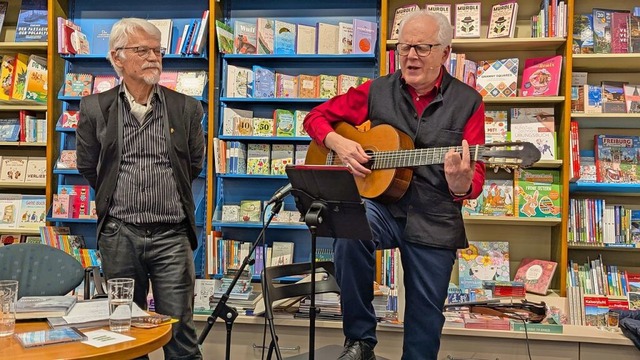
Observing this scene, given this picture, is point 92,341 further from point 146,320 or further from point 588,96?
point 588,96

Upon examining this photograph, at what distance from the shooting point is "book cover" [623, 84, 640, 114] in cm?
367

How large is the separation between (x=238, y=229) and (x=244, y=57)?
123 centimetres

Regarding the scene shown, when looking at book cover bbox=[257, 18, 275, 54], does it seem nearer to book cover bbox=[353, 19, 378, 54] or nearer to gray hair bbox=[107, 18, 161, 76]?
book cover bbox=[353, 19, 378, 54]

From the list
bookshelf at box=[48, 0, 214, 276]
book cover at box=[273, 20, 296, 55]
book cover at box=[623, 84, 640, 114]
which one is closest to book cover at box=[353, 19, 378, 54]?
book cover at box=[273, 20, 296, 55]

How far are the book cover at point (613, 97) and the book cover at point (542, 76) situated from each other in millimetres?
323

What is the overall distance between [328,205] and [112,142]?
98cm

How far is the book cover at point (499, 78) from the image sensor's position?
12.3 ft

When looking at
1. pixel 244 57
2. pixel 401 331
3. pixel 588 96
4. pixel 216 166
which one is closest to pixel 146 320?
pixel 401 331

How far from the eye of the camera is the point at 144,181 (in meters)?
2.28

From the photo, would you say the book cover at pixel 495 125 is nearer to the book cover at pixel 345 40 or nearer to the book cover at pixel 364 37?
the book cover at pixel 364 37

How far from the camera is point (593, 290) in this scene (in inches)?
141

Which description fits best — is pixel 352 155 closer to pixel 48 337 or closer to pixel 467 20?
pixel 48 337

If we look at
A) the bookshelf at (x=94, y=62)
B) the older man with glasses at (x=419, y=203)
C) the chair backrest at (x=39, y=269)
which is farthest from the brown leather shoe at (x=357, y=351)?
the bookshelf at (x=94, y=62)

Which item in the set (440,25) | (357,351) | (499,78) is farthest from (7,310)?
(499,78)
